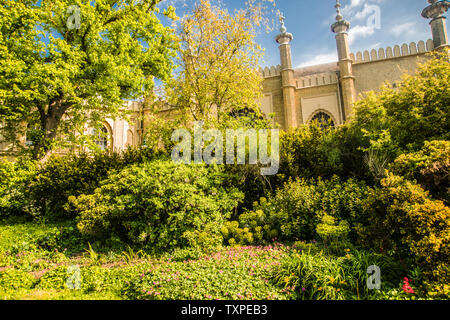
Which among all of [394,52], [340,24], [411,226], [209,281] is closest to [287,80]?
[340,24]

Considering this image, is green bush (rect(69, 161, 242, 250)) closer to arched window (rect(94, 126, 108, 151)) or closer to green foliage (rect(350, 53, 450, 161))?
arched window (rect(94, 126, 108, 151))

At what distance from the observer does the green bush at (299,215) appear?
23.2 feet

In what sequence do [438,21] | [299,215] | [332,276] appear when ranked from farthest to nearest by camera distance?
[438,21]
[299,215]
[332,276]

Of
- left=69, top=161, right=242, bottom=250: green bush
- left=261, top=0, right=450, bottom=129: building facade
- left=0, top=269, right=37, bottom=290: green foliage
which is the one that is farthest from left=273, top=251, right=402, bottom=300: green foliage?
left=261, top=0, right=450, bottom=129: building facade

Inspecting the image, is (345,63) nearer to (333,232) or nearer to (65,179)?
(333,232)

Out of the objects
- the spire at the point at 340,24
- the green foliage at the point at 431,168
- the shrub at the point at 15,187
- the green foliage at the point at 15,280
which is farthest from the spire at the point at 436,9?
the green foliage at the point at 15,280

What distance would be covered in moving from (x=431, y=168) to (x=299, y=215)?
3.29 metres

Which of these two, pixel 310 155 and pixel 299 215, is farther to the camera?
A: pixel 310 155

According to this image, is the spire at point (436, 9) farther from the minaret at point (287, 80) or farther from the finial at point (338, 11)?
the minaret at point (287, 80)

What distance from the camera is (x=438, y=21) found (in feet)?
64.4

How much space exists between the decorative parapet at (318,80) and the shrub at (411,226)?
18.4 meters

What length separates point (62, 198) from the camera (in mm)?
10531
